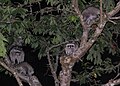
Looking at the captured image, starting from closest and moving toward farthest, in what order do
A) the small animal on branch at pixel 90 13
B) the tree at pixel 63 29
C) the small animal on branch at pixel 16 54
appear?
the tree at pixel 63 29 < the small animal on branch at pixel 90 13 < the small animal on branch at pixel 16 54

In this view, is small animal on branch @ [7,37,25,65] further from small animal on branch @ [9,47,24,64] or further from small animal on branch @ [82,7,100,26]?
small animal on branch @ [82,7,100,26]

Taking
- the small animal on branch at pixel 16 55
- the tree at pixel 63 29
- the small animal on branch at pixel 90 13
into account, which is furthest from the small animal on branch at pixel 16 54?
the small animal on branch at pixel 90 13

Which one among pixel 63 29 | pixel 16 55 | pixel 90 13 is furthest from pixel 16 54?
pixel 90 13

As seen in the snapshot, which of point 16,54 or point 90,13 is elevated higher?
point 90,13

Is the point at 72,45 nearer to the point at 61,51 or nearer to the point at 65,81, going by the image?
the point at 61,51

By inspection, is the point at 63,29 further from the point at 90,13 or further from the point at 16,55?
the point at 16,55

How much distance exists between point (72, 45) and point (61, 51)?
0.54 ft

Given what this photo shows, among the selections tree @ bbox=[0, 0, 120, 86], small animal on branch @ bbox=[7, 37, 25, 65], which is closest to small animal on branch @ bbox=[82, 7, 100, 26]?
tree @ bbox=[0, 0, 120, 86]

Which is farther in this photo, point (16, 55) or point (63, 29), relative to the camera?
point (16, 55)

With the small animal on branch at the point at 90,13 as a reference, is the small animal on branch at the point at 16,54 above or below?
below

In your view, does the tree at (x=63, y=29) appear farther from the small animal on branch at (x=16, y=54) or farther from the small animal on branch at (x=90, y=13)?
the small animal on branch at (x=16, y=54)

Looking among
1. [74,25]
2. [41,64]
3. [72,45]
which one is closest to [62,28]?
[74,25]

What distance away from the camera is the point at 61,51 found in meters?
4.25

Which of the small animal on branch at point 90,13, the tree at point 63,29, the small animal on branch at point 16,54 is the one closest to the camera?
the tree at point 63,29
